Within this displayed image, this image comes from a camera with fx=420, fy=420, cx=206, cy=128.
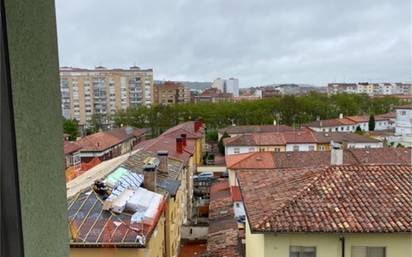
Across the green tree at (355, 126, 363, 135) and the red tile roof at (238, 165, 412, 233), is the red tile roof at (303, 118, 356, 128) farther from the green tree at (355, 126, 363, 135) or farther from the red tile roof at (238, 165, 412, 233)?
the red tile roof at (238, 165, 412, 233)

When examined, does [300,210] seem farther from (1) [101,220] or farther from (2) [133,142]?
(2) [133,142]

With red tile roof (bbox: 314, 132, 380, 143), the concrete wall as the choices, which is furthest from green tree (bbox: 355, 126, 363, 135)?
the concrete wall

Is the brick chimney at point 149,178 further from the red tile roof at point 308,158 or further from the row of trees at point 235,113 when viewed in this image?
the row of trees at point 235,113

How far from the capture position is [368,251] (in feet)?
13.1

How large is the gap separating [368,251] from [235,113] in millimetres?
24543

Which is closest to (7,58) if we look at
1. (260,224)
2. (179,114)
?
(260,224)

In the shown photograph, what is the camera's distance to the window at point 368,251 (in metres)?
3.97

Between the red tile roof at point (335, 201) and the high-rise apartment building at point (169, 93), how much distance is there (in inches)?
1290

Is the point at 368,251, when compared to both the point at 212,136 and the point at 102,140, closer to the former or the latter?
the point at 102,140

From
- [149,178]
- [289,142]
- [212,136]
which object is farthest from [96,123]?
[149,178]

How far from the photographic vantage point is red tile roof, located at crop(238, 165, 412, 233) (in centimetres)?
390

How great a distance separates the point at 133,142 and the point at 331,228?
1666cm

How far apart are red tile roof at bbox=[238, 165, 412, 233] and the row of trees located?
66.8 ft

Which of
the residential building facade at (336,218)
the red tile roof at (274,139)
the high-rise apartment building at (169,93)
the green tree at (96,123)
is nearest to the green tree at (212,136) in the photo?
the red tile roof at (274,139)
